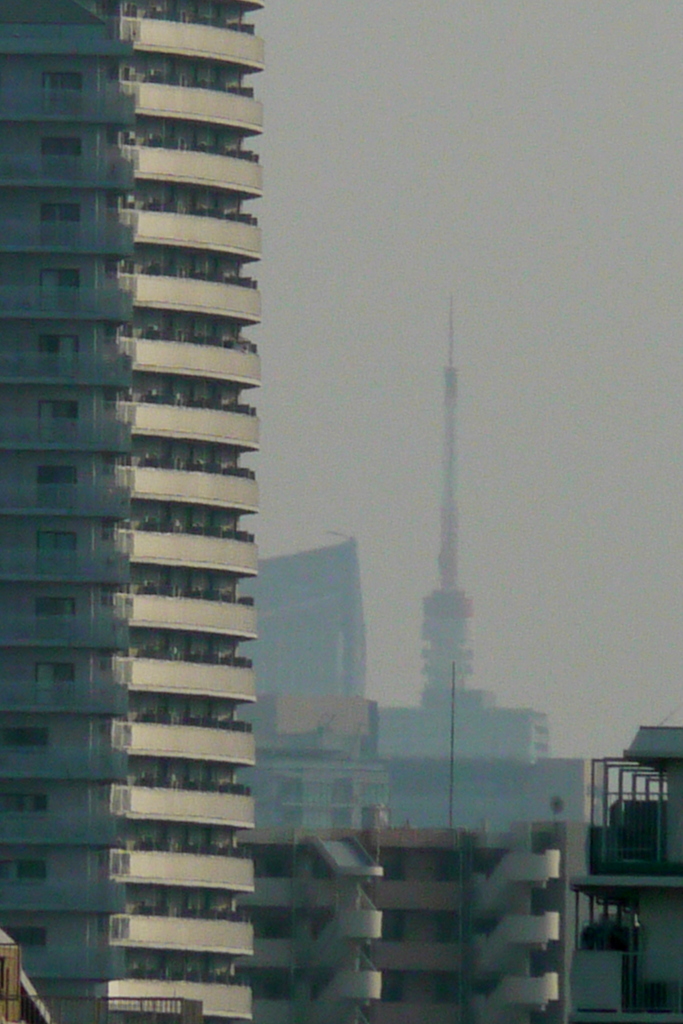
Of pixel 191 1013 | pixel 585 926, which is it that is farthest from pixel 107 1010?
pixel 585 926

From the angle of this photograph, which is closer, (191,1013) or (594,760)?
(594,760)

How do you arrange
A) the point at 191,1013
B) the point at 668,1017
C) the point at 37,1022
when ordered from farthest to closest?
the point at 191,1013 → the point at 37,1022 → the point at 668,1017

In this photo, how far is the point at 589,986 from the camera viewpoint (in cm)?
9512

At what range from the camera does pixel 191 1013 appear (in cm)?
16012

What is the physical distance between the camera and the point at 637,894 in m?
96.2

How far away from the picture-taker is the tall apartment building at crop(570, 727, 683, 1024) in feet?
312

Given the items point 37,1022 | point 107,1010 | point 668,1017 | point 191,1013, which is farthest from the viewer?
point 107,1010

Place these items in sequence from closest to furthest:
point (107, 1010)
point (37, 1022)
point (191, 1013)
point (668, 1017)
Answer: point (668, 1017)
point (37, 1022)
point (191, 1013)
point (107, 1010)

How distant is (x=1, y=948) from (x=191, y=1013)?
45.5 metres

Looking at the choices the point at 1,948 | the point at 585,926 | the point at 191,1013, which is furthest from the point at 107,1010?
the point at 585,926

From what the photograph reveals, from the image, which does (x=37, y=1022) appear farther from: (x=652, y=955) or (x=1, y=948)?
(x=652, y=955)

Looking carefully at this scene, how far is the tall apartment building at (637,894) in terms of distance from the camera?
95.0 m

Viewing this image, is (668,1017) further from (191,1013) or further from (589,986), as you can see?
(191,1013)

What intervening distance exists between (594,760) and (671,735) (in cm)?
167
